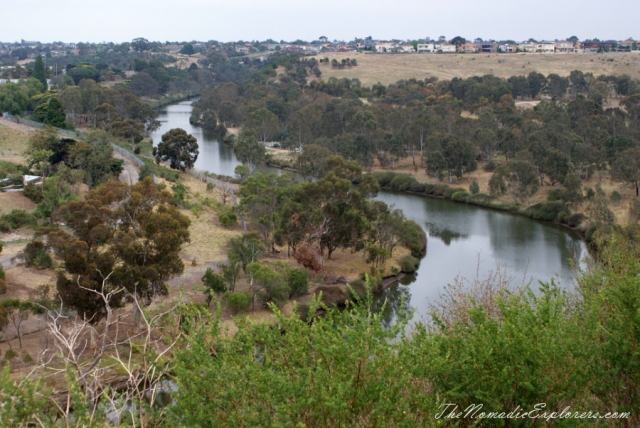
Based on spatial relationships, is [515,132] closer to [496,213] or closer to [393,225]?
[496,213]

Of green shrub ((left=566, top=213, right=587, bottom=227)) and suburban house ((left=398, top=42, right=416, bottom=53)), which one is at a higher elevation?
suburban house ((left=398, top=42, right=416, bottom=53))

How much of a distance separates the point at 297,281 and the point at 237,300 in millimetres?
2292

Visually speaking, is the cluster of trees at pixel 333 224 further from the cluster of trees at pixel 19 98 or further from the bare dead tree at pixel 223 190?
the cluster of trees at pixel 19 98

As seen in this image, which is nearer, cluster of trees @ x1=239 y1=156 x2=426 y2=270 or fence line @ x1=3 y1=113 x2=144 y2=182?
cluster of trees @ x1=239 y1=156 x2=426 y2=270

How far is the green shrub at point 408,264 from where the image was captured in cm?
2339

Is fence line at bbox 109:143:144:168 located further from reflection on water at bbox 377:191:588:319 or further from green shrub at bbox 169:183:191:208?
reflection on water at bbox 377:191:588:319

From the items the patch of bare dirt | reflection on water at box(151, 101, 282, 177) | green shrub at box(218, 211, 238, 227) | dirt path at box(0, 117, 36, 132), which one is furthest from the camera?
reflection on water at box(151, 101, 282, 177)

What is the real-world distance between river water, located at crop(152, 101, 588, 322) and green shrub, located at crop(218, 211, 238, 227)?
8.04 meters

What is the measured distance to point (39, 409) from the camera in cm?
595

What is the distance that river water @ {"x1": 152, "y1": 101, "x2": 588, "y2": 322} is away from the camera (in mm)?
21812

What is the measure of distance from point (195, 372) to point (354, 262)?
1661cm

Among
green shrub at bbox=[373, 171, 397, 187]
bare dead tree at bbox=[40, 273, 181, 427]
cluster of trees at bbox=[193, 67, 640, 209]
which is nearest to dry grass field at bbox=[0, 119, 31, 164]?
cluster of trees at bbox=[193, 67, 640, 209]

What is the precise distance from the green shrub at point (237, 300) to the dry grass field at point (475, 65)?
58305 millimetres

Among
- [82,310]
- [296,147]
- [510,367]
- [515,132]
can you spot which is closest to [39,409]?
[510,367]
